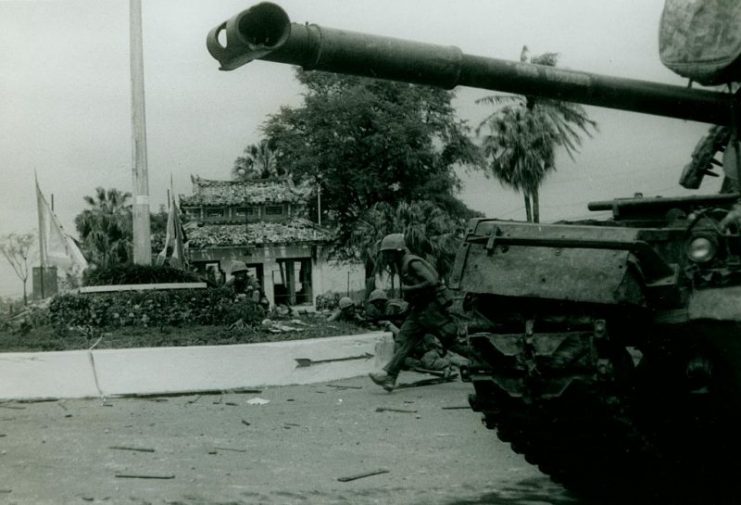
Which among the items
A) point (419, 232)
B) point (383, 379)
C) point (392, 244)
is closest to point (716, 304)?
point (383, 379)

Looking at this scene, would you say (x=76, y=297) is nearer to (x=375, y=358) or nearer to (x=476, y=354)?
(x=375, y=358)

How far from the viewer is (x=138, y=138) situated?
16297mm

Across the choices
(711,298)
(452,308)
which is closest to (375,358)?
(452,308)

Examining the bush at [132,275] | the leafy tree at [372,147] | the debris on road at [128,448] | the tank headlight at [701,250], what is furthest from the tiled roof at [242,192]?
the tank headlight at [701,250]

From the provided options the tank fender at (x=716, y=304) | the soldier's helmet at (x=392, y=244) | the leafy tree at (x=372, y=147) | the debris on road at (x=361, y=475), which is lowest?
the debris on road at (x=361, y=475)

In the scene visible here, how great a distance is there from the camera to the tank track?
15.0 ft

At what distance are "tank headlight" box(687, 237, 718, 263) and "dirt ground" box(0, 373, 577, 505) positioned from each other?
5.61 feet

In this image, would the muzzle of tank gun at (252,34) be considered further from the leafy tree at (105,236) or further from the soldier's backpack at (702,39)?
the leafy tree at (105,236)

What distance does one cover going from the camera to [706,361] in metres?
4.59

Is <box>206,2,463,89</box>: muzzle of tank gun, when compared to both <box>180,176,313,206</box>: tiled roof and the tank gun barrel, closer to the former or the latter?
the tank gun barrel

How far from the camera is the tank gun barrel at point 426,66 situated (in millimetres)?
3854

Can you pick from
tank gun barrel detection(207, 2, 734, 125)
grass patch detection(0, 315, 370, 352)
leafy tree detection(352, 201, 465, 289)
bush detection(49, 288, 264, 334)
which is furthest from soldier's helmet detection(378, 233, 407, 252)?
leafy tree detection(352, 201, 465, 289)

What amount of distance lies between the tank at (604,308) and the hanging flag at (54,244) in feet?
38.2

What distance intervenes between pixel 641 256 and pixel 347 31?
1677mm
